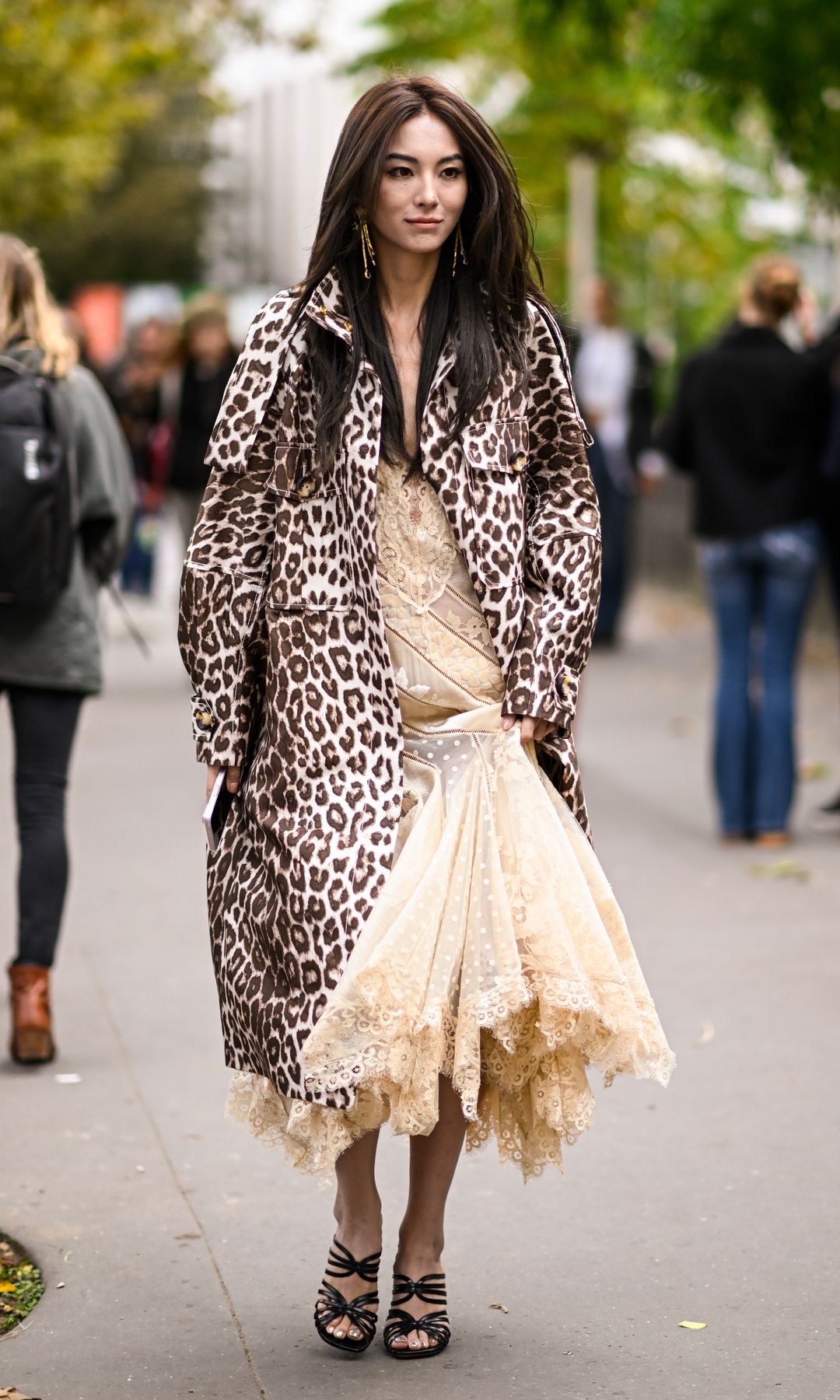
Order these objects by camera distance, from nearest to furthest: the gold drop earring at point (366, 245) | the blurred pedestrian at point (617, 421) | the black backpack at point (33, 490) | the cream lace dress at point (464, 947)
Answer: the cream lace dress at point (464, 947) < the gold drop earring at point (366, 245) < the black backpack at point (33, 490) < the blurred pedestrian at point (617, 421)

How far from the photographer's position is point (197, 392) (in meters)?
12.0

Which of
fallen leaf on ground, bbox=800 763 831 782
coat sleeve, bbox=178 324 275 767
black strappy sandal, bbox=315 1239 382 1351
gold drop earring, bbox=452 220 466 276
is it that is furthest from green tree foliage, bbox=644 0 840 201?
black strappy sandal, bbox=315 1239 382 1351

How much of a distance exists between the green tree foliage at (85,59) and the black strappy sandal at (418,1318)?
10.5 meters

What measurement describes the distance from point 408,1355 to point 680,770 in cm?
634

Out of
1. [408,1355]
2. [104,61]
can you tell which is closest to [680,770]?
[408,1355]

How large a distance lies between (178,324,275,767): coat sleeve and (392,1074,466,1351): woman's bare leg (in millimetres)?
→ 756

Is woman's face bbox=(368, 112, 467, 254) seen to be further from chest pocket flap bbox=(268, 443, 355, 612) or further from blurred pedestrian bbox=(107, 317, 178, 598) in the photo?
blurred pedestrian bbox=(107, 317, 178, 598)

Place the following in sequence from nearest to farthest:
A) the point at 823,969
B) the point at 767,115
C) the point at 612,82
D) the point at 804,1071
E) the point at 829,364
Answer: the point at 804,1071 → the point at 823,969 → the point at 829,364 → the point at 767,115 → the point at 612,82

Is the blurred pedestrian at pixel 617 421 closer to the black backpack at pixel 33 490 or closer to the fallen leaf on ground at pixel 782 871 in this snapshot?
the fallen leaf on ground at pixel 782 871

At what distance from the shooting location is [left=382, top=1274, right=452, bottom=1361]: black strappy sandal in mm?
3691

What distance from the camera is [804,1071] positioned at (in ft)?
17.7

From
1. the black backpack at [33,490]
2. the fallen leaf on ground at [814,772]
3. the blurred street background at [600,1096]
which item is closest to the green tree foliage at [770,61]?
the blurred street background at [600,1096]

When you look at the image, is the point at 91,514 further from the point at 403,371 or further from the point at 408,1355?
the point at 408,1355

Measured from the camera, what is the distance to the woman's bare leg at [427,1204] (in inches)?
143
